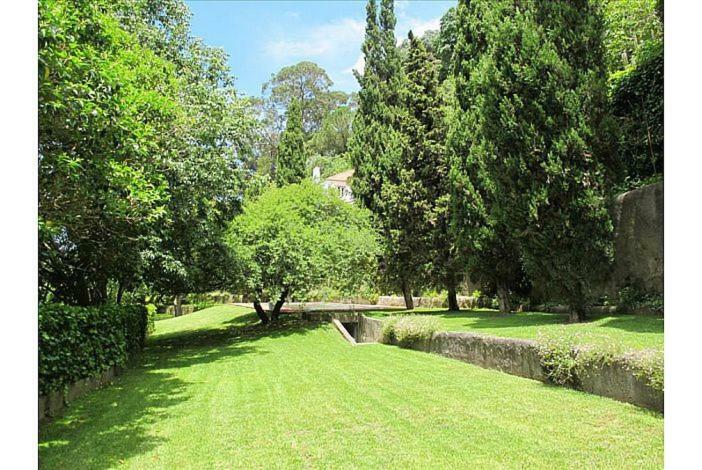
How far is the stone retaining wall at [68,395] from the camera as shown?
7109mm

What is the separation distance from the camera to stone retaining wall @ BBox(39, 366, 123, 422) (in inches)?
280

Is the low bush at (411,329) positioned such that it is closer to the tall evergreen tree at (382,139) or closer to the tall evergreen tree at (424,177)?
the tall evergreen tree at (424,177)

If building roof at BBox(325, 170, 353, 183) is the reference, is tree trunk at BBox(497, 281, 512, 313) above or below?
below

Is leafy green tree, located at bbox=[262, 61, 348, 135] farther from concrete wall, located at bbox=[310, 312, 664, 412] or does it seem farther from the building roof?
concrete wall, located at bbox=[310, 312, 664, 412]

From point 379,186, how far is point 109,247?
1475cm

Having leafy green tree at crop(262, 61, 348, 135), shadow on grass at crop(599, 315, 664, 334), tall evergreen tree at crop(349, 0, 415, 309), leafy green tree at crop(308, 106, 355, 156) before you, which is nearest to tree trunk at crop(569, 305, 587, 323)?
shadow on grass at crop(599, 315, 664, 334)

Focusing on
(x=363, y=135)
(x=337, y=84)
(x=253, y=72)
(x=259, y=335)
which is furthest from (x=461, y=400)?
(x=337, y=84)

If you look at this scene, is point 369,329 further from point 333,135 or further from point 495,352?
point 333,135

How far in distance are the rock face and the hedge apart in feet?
38.4

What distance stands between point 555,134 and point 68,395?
11.5 m

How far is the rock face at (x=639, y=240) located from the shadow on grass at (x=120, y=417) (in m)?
10.9

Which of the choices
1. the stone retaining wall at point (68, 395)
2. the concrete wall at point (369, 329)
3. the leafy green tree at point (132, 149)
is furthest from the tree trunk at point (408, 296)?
the stone retaining wall at point (68, 395)

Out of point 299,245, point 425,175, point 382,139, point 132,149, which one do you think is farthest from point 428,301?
point 132,149
